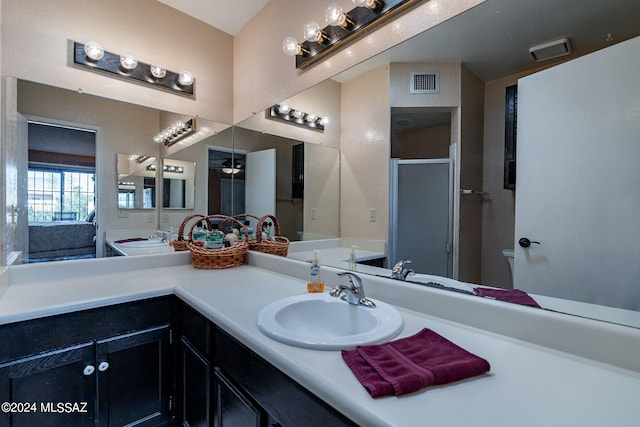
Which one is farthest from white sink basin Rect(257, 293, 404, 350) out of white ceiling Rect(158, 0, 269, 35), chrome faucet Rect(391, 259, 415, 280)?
white ceiling Rect(158, 0, 269, 35)

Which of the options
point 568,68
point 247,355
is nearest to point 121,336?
point 247,355

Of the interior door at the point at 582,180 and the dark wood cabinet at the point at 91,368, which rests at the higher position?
the interior door at the point at 582,180

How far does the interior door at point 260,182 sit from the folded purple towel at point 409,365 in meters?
1.37

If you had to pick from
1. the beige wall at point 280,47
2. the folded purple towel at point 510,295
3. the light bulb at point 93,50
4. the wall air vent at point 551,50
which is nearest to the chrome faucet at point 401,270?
the folded purple towel at point 510,295

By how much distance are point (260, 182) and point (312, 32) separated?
3.15 feet

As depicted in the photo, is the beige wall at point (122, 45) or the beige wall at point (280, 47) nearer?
the beige wall at point (280, 47)

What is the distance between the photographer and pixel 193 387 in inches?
47.9

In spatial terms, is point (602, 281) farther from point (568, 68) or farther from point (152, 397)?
point (152, 397)

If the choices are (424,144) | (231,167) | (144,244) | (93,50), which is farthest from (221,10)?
(424,144)

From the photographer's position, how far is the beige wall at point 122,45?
4.67ft

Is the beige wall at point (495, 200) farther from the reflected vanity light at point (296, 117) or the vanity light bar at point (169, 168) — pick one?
the vanity light bar at point (169, 168)

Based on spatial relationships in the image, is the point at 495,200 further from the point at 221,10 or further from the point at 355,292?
the point at 221,10

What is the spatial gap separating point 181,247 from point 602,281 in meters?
1.96

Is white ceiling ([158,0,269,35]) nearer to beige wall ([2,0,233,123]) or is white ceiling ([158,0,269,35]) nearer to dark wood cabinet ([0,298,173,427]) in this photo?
beige wall ([2,0,233,123])
